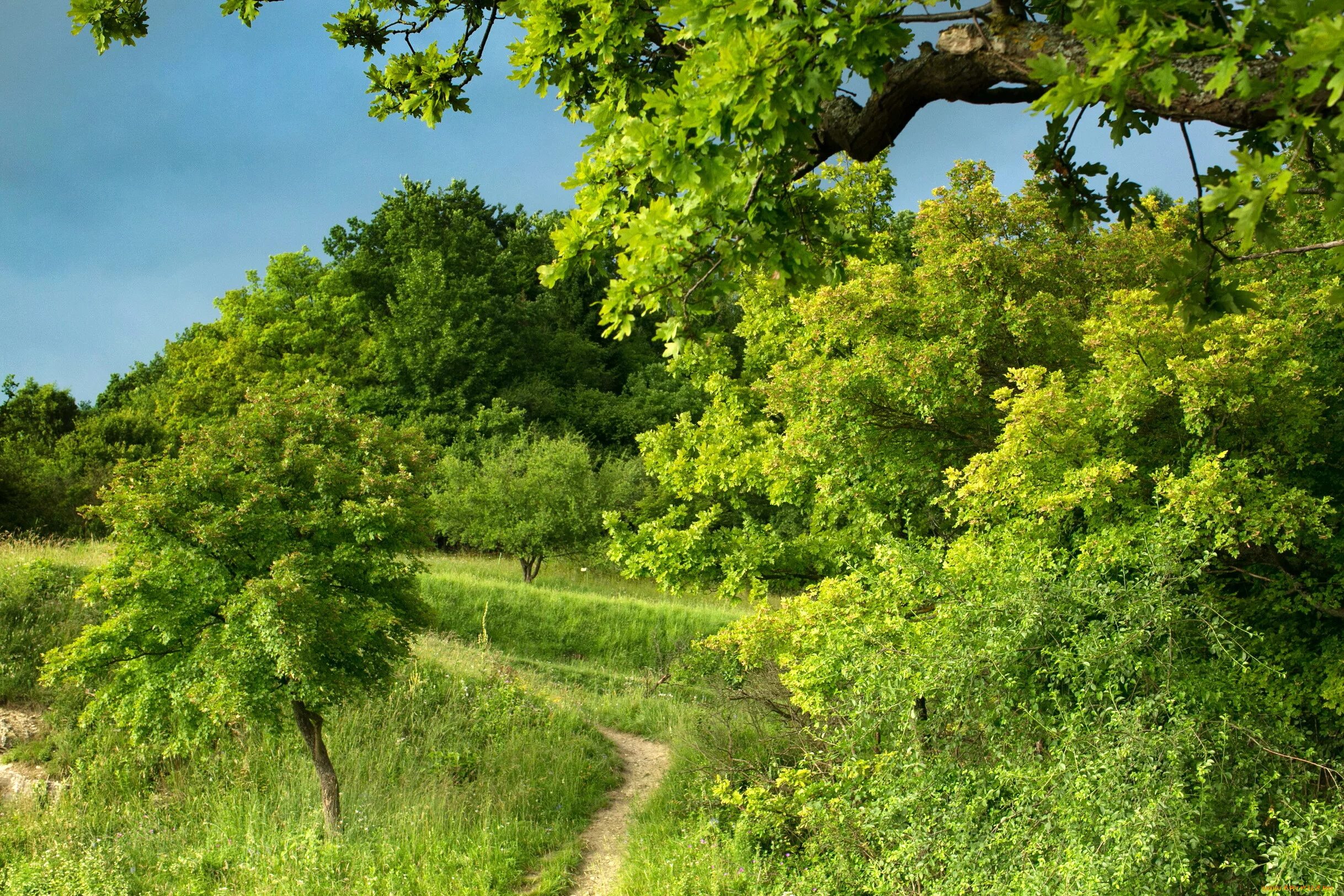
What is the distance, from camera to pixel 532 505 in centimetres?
2638

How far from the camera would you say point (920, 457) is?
11.1 m

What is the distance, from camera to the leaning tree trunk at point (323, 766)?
8305 millimetres

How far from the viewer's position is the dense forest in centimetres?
327

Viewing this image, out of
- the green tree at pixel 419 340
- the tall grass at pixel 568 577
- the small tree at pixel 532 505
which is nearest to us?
the tall grass at pixel 568 577

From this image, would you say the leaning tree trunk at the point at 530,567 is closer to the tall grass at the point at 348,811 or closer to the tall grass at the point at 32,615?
the tall grass at the point at 32,615

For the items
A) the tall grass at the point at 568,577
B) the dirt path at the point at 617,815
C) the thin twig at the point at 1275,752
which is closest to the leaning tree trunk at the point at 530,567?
the tall grass at the point at 568,577

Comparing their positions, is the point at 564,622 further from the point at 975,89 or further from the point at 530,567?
the point at 975,89

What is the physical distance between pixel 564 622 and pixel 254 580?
41.3 feet

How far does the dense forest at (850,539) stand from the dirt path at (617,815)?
0.26 meters

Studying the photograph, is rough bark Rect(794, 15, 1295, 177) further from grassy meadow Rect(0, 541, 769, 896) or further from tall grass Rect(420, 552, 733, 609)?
tall grass Rect(420, 552, 733, 609)

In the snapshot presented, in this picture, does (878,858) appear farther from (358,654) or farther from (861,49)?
(861,49)

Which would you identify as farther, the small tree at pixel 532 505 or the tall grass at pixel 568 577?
the small tree at pixel 532 505

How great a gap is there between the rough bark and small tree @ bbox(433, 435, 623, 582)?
22.2 meters

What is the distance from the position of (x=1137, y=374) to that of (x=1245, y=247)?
5.96 metres
